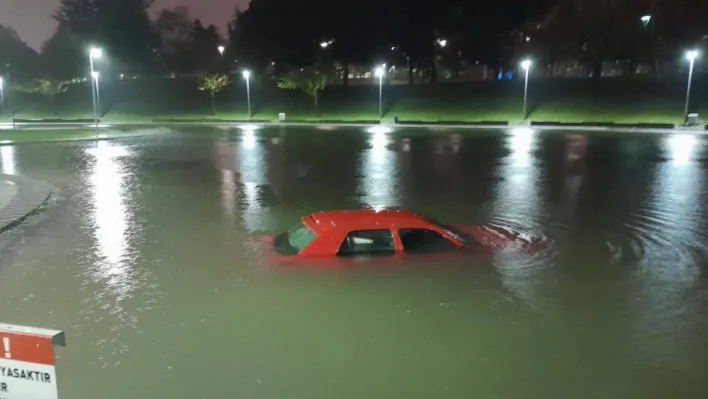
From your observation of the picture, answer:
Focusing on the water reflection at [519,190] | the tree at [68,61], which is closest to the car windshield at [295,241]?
the water reflection at [519,190]

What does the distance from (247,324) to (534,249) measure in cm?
569

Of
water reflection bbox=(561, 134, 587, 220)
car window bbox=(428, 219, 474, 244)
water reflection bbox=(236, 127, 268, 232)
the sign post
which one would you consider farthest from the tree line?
the sign post

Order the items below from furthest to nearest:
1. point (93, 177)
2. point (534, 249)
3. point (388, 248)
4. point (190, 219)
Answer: point (93, 177) < point (190, 219) < point (534, 249) < point (388, 248)

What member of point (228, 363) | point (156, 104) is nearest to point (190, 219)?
point (228, 363)

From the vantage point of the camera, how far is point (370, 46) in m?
57.3

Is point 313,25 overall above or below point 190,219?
above

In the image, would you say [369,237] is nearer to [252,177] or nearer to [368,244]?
Answer: [368,244]

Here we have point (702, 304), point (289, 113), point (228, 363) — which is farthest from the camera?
point (289, 113)

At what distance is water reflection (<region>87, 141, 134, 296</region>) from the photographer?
9.01 m

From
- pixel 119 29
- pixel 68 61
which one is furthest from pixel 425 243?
pixel 68 61

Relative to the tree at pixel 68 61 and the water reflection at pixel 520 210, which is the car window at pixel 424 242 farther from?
the tree at pixel 68 61

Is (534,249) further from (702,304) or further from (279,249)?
(279,249)

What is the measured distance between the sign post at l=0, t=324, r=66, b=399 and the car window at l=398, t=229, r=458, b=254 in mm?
6786

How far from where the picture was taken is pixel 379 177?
18531mm
